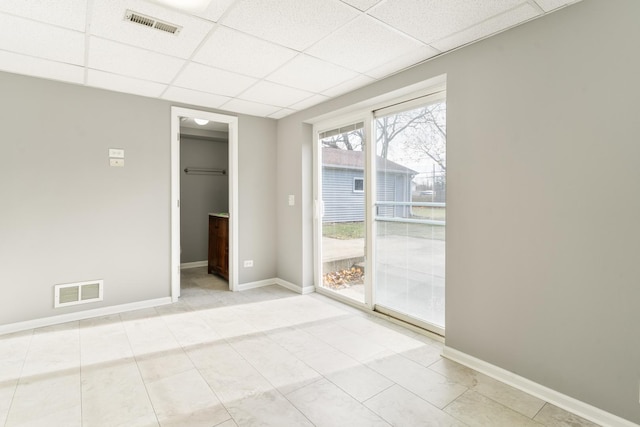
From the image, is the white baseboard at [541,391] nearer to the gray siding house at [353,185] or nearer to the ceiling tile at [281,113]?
the gray siding house at [353,185]

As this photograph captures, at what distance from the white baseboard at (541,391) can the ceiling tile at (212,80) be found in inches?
122

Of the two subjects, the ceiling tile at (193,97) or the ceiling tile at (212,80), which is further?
the ceiling tile at (193,97)

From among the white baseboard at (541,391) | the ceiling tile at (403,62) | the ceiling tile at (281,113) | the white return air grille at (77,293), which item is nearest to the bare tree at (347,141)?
the ceiling tile at (281,113)

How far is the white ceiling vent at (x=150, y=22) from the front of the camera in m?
2.06

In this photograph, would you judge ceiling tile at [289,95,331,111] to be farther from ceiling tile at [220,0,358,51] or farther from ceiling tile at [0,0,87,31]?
ceiling tile at [0,0,87,31]

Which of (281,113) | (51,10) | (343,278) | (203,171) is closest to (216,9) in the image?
(51,10)

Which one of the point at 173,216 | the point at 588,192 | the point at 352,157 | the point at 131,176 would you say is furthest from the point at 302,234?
the point at 588,192

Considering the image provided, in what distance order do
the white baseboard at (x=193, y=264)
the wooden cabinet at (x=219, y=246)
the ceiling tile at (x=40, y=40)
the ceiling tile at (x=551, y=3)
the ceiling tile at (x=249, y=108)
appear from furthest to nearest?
the white baseboard at (x=193, y=264)
the wooden cabinet at (x=219, y=246)
the ceiling tile at (x=249, y=108)
the ceiling tile at (x=40, y=40)
the ceiling tile at (x=551, y=3)

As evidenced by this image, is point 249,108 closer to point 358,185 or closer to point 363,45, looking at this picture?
point 358,185

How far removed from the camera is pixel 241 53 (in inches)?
101

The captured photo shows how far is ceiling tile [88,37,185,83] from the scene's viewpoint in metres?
2.49

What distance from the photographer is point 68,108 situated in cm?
326

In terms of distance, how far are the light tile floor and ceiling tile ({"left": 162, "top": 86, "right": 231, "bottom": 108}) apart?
2473mm

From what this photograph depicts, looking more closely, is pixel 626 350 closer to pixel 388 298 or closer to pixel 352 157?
pixel 388 298
